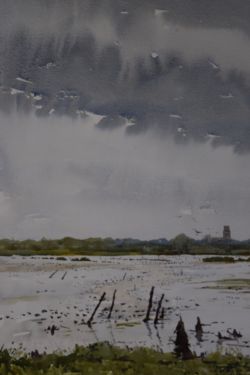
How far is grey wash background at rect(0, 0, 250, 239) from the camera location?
303cm

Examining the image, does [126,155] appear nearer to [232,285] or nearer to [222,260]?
[222,260]

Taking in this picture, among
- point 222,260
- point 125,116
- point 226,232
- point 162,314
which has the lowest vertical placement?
point 162,314

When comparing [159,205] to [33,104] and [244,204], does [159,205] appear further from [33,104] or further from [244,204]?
[33,104]

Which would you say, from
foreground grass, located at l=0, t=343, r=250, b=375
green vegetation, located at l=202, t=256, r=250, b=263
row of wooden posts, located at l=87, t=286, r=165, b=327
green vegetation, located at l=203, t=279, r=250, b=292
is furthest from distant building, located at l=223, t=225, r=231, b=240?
foreground grass, located at l=0, t=343, r=250, b=375

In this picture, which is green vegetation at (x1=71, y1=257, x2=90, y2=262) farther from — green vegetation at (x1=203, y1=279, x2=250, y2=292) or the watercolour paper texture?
green vegetation at (x1=203, y1=279, x2=250, y2=292)

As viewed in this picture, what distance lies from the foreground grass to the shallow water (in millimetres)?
51

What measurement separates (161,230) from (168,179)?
0.94ft

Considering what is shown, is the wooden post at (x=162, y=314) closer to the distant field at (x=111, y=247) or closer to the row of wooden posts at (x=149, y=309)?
the row of wooden posts at (x=149, y=309)

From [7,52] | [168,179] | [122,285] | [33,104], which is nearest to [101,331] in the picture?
[122,285]

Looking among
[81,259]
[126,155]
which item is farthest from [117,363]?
[126,155]

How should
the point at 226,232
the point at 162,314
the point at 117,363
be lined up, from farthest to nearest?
the point at 226,232
the point at 162,314
the point at 117,363

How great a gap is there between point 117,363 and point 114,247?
615 mm

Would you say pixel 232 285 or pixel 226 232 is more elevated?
pixel 226 232

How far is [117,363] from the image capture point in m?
2.76
